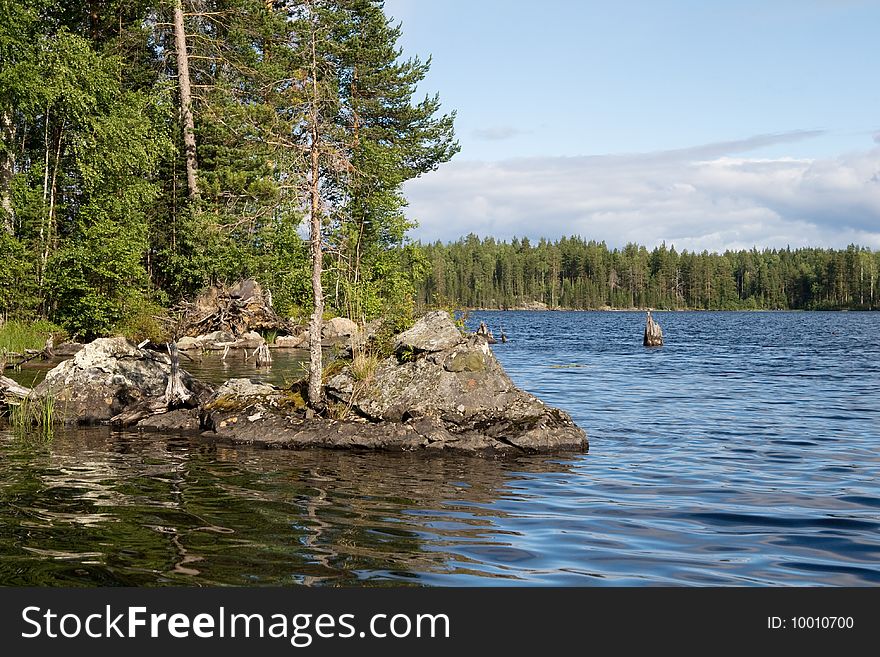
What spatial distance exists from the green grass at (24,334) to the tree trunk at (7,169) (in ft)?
13.2

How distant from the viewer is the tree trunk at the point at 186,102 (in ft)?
123

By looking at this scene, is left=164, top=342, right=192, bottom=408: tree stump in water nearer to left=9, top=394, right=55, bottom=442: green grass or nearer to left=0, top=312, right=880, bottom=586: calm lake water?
left=0, top=312, right=880, bottom=586: calm lake water

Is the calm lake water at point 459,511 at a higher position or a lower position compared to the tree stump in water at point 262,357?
lower

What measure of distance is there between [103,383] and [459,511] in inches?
486

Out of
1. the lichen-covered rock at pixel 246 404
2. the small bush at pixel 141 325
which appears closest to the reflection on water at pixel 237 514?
the lichen-covered rock at pixel 246 404

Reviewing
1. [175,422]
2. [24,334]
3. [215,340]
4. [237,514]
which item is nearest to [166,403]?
[175,422]

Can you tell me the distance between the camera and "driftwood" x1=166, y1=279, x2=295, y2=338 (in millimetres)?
38312

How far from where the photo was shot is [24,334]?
29.9 m

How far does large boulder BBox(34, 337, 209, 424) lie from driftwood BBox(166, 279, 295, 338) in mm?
17726

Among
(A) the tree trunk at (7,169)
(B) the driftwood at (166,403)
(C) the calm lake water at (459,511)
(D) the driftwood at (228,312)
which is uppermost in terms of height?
(A) the tree trunk at (7,169)

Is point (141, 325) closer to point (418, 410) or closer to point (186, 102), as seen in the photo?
point (186, 102)

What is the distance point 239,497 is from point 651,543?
19.7 feet

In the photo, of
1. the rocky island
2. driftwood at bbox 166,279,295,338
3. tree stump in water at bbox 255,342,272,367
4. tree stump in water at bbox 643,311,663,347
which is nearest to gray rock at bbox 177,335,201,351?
driftwood at bbox 166,279,295,338

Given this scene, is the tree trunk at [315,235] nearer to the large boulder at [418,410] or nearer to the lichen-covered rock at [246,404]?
the large boulder at [418,410]
